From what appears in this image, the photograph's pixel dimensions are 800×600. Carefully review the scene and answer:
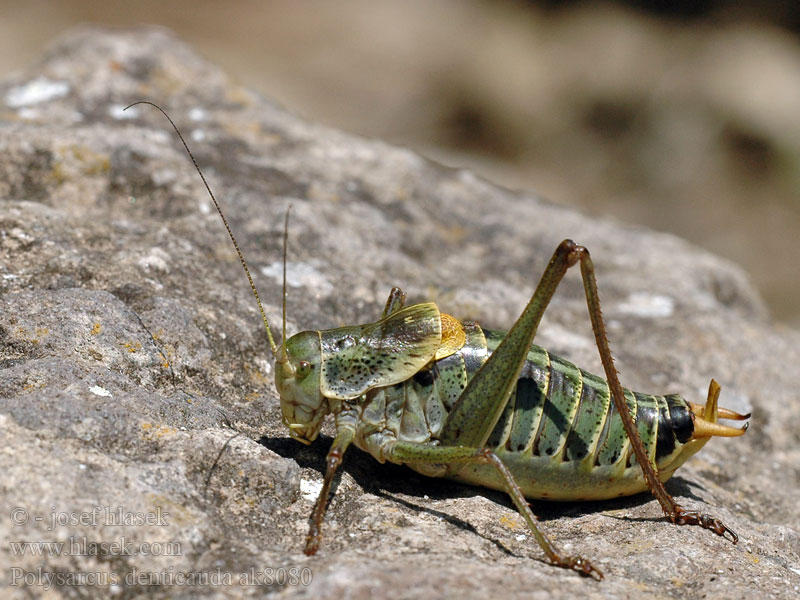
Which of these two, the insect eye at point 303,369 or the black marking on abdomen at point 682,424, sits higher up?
the black marking on abdomen at point 682,424

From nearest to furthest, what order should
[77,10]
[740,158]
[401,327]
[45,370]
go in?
[45,370], [401,327], [740,158], [77,10]

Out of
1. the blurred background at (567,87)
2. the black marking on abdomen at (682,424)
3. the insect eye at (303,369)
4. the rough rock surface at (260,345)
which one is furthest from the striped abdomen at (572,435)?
the blurred background at (567,87)

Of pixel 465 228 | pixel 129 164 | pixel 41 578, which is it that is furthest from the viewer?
pixel 465 228

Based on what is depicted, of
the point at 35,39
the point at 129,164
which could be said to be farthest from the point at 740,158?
the point at 35,39

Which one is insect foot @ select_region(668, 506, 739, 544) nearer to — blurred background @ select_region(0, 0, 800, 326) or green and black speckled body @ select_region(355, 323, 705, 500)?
green and black speckled body @ select_region(355, 323, 705, 500)

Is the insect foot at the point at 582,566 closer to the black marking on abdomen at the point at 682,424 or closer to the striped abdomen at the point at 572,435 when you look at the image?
the striped abdomen at the point at 572,435

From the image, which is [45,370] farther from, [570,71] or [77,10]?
[77,10]

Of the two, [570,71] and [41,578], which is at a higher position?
[570,71]

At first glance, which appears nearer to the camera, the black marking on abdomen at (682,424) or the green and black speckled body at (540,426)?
the green and black speckled body at (540,426)
